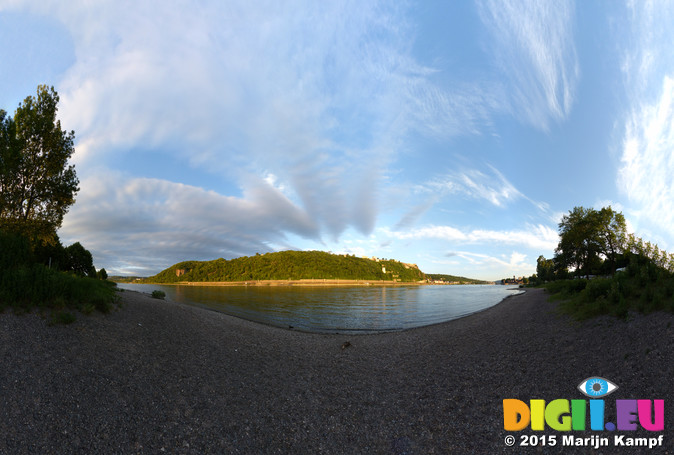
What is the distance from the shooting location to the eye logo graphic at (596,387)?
7.33 meters

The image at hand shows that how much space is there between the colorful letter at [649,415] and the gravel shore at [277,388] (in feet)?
0.54

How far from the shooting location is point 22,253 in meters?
12.8

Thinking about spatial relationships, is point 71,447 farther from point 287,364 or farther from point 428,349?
point 428,349

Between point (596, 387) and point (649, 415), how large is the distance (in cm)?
141

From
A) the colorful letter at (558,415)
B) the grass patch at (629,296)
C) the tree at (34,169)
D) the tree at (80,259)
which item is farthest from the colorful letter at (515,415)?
the tree at (80,259)

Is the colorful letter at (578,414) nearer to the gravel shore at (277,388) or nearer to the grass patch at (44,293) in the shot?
the gravel shore at (277,388)

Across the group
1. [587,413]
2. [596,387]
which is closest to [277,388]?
[587,413]

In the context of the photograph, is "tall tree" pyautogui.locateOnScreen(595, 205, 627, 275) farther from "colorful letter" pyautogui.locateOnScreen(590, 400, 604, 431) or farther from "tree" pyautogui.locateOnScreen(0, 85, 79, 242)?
"tree" pyautogui.locateOnScreen(0, 85, 79, 242)

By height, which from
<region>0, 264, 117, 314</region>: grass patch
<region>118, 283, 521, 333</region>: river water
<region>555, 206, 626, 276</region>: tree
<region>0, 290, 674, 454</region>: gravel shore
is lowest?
<region>118, 283, 521, 333</region>: river water

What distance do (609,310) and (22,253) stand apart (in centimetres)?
2692

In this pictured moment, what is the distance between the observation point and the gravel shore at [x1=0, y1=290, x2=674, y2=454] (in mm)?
6289

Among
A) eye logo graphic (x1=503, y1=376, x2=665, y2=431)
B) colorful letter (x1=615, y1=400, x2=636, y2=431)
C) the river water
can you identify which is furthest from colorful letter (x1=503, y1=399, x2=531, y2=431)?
the river water

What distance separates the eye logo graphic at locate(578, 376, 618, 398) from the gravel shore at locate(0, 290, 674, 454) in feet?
0.61

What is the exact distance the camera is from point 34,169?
66.3 ft
